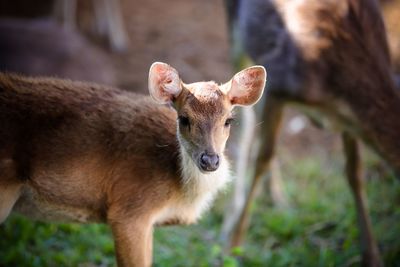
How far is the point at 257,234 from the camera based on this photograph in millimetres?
5930

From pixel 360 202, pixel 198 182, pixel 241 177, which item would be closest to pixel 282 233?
pixel 241 177

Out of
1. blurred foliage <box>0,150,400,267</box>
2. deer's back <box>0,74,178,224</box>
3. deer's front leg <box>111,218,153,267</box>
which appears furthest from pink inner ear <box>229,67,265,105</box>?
blurred foliage <box>0,150,400,267</box>

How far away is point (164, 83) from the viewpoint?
335cm

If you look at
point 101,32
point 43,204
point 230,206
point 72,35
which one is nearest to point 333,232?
point 230,206

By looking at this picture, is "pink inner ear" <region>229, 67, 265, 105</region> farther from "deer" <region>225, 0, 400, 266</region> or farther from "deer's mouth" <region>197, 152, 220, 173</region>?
"deer" <region>225, 0, 400, 266</region>

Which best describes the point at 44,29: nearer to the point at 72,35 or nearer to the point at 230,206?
the point at 72,35

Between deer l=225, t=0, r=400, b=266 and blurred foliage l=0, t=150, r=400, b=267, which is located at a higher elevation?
deer l=225, t=0, r=400, b=266

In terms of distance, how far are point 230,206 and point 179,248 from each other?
841 millimetres

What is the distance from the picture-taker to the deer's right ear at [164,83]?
3.29 m

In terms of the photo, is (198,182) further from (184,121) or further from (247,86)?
(247,86)

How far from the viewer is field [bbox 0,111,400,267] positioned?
4789 mm

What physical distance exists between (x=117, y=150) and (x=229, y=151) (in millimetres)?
3695

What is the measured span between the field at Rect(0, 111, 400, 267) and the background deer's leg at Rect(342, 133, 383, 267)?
0.15 meters

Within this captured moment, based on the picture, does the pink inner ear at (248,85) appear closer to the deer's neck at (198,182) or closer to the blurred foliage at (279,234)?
the deer's neck at (198,182)
